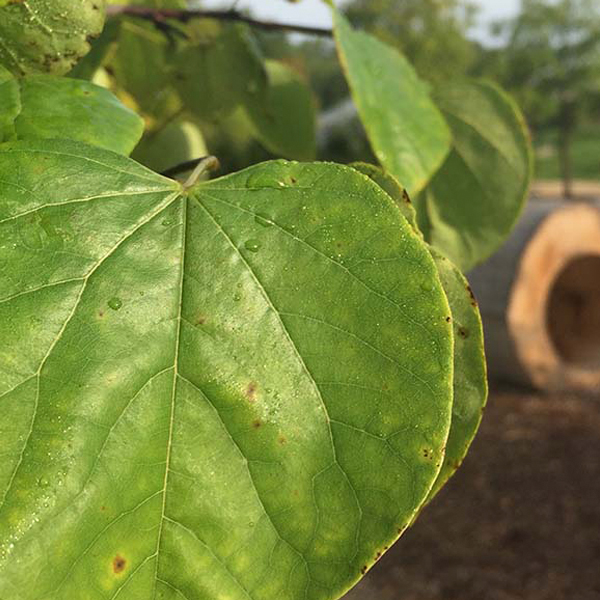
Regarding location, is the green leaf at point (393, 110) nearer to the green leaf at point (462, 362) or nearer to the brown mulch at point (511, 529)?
the green leaf at point (462, 362)

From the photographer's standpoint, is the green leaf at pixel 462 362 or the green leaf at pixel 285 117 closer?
the green leaf at pixel 462 362

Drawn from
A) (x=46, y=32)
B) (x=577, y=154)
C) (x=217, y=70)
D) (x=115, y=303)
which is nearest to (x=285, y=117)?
(x=217, y=70)

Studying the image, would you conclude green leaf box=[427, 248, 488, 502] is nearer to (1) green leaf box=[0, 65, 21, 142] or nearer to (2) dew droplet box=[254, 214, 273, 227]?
(2) dew droplet box=[254, 214, 273, 227]

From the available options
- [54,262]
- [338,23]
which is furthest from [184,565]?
[338,23]

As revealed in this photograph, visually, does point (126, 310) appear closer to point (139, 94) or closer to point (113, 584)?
point (113, 584)

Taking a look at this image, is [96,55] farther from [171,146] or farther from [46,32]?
[46,32]

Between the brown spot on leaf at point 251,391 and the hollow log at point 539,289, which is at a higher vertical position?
the brown spot on leaf at point 251,391

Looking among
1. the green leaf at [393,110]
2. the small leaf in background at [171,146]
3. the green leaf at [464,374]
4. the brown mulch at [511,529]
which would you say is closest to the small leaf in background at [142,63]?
the small leaf in background at [171,146]
